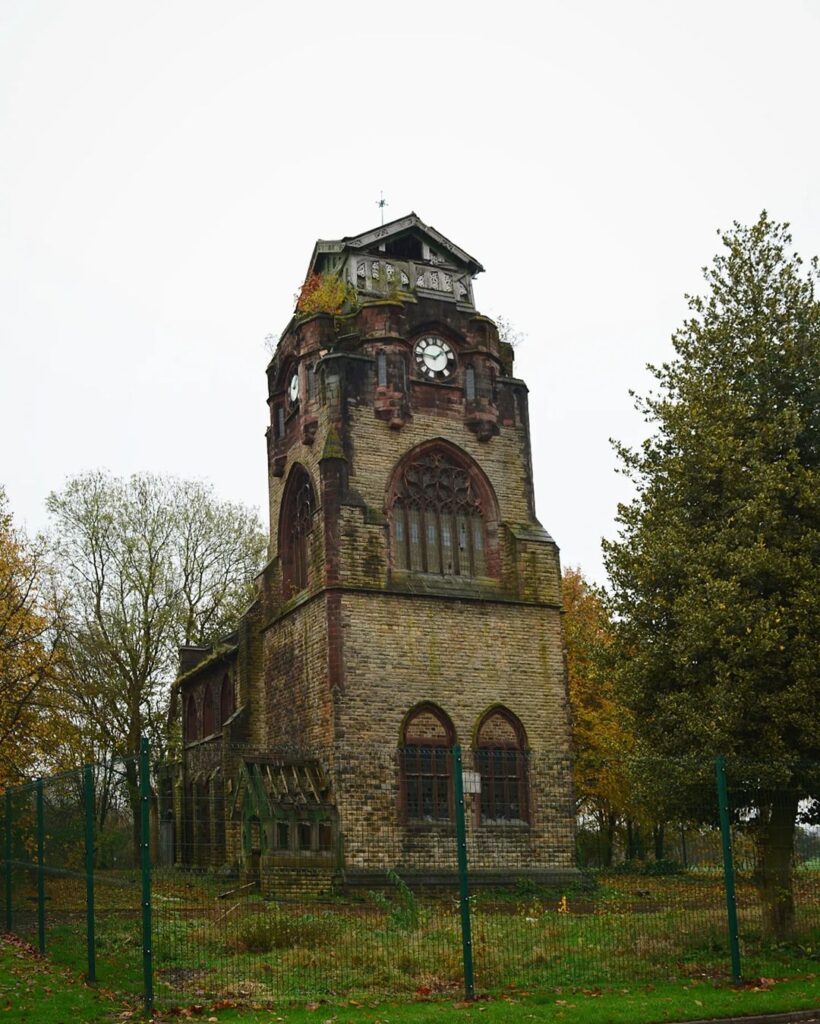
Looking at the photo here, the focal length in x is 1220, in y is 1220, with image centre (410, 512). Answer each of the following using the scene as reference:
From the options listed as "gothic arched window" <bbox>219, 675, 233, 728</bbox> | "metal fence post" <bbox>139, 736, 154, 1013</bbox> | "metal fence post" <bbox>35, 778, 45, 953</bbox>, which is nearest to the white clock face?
"gothic arched window" <bbox>219, 675, 233, 728</bbox>

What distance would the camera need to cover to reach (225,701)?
120 feet

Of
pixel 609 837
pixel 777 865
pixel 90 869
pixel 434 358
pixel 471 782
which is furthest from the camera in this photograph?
pixel 609 837

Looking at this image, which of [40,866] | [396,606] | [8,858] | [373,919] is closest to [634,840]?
[396,606]

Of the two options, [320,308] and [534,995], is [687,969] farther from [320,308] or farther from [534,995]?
[320,308]

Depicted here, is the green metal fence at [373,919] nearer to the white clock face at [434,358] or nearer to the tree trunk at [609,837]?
the white clock face at [434,358]

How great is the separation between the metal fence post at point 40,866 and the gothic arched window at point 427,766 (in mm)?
11616

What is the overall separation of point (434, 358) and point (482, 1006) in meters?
21.3

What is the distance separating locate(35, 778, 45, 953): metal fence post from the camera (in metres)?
17.1

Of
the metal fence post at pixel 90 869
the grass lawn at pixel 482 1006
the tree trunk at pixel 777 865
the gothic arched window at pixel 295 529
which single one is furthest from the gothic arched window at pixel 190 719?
the grass lawn at pixel 482 1006

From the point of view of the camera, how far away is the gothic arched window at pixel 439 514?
3065 cm

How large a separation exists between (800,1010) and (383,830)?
15.4m

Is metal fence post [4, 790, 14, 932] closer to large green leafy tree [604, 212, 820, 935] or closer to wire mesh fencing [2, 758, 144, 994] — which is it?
wire mesh fencing [2, 758, 144, 994]

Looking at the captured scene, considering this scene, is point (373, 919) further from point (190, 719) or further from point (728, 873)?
point (190, 719)

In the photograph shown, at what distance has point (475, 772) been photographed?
28.6 meters
